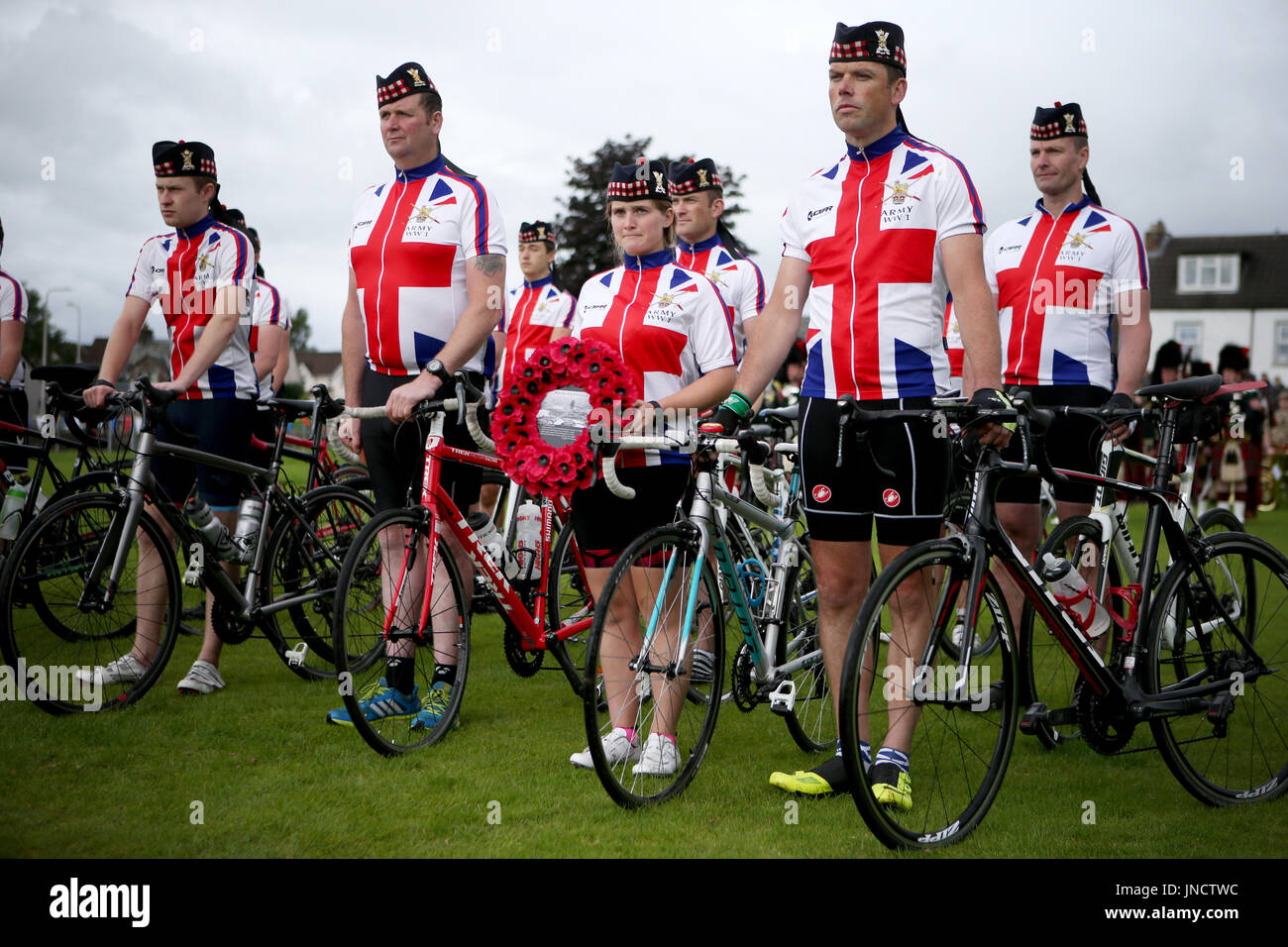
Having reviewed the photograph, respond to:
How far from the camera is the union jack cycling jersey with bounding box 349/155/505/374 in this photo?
4449 mm

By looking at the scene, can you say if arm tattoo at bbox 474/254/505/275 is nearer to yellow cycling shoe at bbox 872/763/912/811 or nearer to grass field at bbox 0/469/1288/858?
grass field at bbox 0/469/1288/858

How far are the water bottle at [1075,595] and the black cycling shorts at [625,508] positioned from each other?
1249mm

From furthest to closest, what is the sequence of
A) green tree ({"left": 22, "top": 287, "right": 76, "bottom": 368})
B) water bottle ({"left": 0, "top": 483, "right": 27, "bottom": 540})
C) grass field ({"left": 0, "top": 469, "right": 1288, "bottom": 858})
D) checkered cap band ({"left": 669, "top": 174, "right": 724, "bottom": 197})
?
green tree ({"left": 22, "top": 287, "right": 76, "bottom": 368}) → checkered cap band ({"left": 669, "top": 174, "right": 724, "bottom": 197}) → water bottle ({"left": 0, "top": 483, "right": 27, "bottom": 540}) → grass field ({"left": 0, "top": 469, "right": 1288, "bottom": 858})

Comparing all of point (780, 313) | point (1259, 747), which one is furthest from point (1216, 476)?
point (780, 313)

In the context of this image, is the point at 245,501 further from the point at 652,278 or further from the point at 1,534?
the point at 652,278

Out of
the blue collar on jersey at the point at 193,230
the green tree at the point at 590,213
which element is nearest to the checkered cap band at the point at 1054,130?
the blue collar on jersey at the point at 193,230

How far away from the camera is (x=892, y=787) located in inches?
133

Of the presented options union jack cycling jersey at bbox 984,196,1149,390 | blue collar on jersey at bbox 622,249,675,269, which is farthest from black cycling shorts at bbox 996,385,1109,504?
blue collar on jersey at bbox 622,249,675,269

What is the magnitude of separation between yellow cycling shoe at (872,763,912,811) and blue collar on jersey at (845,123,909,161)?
197 cm

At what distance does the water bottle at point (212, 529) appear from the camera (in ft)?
15.3

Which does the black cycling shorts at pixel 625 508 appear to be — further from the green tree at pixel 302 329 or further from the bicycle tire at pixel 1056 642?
the green tree at pixel 302 329

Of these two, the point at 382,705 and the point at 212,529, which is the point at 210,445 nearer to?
the point at 212,529
